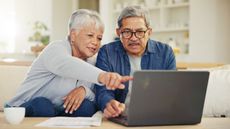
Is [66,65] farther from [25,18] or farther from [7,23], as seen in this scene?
[7,23]

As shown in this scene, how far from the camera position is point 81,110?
5.32 ft

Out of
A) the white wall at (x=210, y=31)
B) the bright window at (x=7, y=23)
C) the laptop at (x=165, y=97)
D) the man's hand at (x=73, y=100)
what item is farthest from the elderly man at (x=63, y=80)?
the bright window at (x=7, y=23)

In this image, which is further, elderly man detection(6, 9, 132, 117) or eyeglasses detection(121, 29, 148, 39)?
eyeglasses detection(121, 29, 148, 39)

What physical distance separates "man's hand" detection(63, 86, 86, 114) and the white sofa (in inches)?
24.2

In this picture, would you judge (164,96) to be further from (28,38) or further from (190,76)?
(28,38)

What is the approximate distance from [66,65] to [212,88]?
0.87m

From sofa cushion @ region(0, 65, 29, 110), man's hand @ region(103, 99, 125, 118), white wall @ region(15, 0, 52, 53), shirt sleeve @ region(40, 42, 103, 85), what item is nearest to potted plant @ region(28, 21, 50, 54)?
white wall @ region(15, 0, 52, 53)

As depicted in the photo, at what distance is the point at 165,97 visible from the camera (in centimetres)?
122

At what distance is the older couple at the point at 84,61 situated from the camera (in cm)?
160

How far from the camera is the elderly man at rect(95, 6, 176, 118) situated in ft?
5.61

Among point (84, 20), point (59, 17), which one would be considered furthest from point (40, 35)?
point (84, 20)

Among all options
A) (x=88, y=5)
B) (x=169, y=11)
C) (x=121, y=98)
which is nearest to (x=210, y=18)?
(x=169, y=11)

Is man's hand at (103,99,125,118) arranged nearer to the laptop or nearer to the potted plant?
the laptop

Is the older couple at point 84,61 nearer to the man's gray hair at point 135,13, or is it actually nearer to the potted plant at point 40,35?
the man's gray hair at point 135,13
